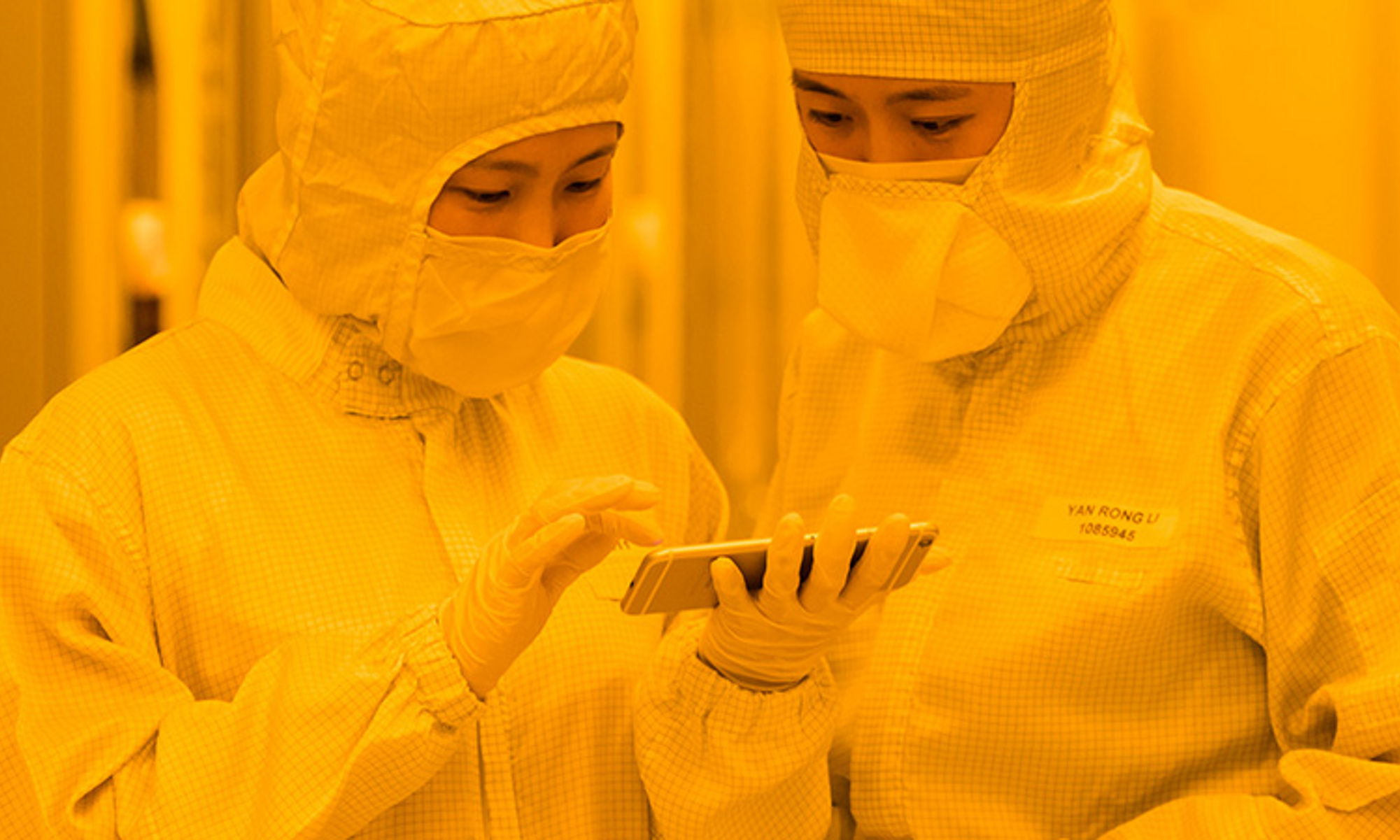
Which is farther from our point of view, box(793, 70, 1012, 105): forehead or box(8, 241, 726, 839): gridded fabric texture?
box(793, 70, 1012, 105): forehead

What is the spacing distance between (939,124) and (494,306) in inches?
19.5

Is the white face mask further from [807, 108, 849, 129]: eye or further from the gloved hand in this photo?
the gloved hand

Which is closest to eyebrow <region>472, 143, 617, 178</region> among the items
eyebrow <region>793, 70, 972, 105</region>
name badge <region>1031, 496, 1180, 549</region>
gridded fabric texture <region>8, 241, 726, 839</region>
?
gridded fabric texture <region>8, 241, 726, 839</region>

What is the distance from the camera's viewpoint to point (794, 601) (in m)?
1.51

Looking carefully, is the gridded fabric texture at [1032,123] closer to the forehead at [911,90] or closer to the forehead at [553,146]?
the forehead at [911,90]

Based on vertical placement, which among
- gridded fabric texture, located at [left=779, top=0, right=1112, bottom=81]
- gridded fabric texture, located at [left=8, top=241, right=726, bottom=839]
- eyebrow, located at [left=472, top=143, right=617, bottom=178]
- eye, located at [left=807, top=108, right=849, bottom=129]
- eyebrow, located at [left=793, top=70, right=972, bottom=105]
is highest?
gridded fabric texture, located at [left=779, top=0, right=1112, bottom=81]

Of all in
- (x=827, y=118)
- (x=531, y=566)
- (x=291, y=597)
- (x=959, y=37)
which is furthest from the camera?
(x=827, y=118)

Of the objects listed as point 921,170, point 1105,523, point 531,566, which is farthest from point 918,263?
point 531,566

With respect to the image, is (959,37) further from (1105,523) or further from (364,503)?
(364,503)

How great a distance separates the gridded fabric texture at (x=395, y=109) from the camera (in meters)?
1.61

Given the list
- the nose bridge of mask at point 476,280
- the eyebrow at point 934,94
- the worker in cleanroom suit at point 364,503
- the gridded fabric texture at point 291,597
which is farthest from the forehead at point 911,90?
the gridded fabric texture at point 291,597

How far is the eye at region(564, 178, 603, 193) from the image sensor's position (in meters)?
1.73

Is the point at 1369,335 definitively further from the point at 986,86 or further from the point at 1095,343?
the point at 986,86

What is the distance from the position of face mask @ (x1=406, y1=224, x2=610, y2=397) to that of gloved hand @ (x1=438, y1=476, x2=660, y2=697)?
0.24 metres
